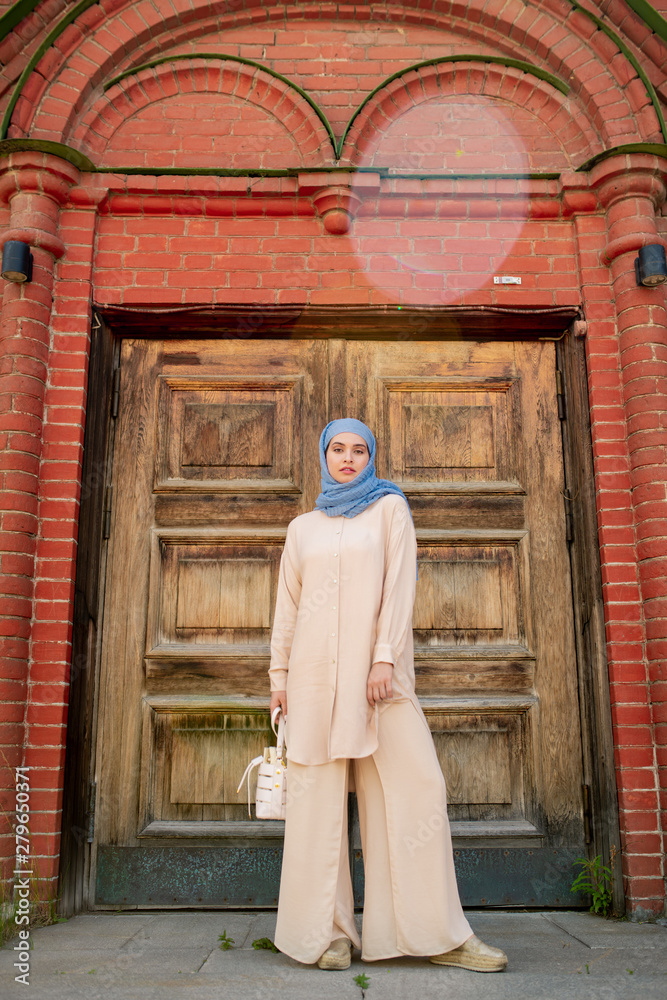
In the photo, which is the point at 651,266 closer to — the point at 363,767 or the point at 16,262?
the point at 363,767

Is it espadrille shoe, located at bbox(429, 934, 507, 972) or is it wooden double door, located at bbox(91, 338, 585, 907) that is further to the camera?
wooden double door, located at bbox(91, 338, 585, 907)

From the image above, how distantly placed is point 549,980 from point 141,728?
6.54 feet

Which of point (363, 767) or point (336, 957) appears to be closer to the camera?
point (336, 957)

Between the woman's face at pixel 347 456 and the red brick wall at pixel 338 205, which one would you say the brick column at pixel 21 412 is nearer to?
the red brick wall at pixel 338 205

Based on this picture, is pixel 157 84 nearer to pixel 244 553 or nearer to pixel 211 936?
pixel 244 553

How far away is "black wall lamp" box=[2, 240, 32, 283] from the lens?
3553mm

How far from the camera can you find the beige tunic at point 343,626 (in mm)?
2637

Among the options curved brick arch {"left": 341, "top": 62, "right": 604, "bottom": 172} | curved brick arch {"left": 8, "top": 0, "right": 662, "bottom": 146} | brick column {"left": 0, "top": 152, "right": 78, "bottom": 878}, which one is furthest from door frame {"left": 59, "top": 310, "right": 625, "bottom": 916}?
curved brick arch {"left": 8, "top": 0, "right": 662, "bottom": 146}

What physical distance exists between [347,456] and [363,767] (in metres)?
1.13

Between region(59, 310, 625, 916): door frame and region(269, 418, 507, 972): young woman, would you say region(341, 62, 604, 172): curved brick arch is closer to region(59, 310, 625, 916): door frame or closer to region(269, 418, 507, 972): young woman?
region(59, 310, 625, 916): door frame

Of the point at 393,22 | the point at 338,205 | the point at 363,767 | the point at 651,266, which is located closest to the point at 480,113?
the point at 393,22

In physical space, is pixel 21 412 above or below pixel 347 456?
above

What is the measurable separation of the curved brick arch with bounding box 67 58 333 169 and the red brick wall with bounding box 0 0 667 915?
0.04 ft

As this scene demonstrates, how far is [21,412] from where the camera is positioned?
139 inches
